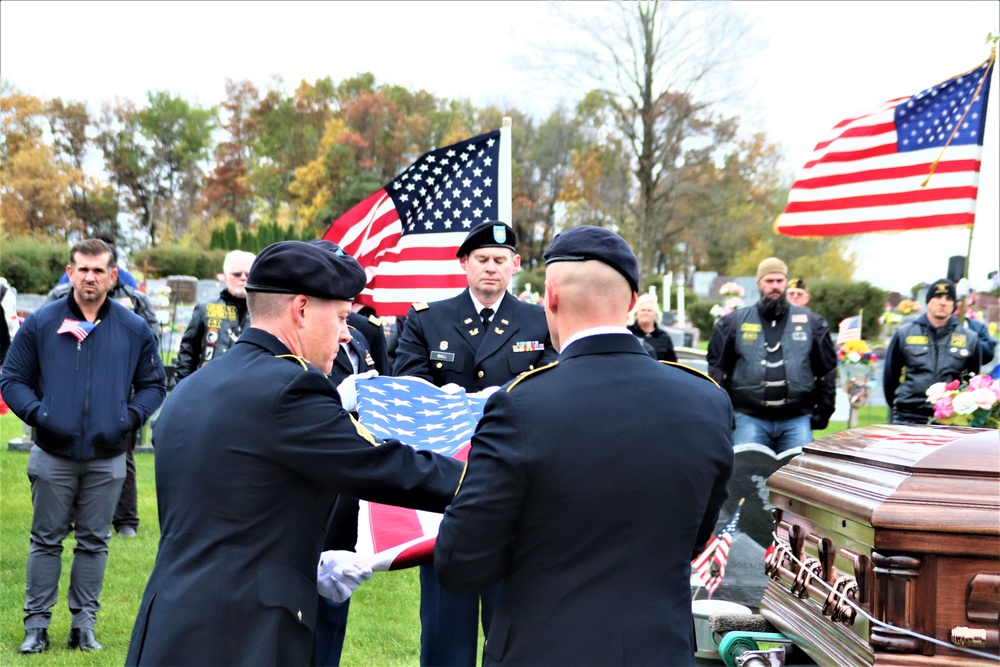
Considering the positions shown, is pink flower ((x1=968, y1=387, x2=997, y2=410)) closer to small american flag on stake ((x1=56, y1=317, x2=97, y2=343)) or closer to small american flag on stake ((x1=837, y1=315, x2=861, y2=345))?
small american flag on stake ((x1=56, y1=317, x2=97, y2=343))

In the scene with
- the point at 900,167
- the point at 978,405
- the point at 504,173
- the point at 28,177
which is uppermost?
the point at 28,177

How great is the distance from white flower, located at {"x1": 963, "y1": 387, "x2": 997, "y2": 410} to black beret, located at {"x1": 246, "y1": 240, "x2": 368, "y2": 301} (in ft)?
10.7

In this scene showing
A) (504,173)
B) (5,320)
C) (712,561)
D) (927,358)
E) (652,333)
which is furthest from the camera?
(652,333)

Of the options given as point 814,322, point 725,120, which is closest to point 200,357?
point 814,322

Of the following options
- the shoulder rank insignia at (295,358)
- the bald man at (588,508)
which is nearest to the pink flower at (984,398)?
the bald man at (588,508)

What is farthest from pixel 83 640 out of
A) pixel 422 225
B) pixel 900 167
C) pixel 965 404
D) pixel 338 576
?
pixel 900 167

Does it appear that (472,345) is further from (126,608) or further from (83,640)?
(126,608)

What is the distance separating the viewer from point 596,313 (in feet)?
7.65

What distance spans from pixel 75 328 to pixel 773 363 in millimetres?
4740

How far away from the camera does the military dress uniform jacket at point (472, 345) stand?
448cm

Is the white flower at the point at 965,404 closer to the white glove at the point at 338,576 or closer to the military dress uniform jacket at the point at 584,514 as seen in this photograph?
the military dress uniform jacket at the point at 584,514

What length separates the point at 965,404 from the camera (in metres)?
4.48

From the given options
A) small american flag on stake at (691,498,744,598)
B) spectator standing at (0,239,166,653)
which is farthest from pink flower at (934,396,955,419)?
spectator standing at (0,239,166,653)

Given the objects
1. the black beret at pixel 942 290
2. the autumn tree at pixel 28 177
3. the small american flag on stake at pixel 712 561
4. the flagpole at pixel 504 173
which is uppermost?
the autumn tree at pixel 28 177
